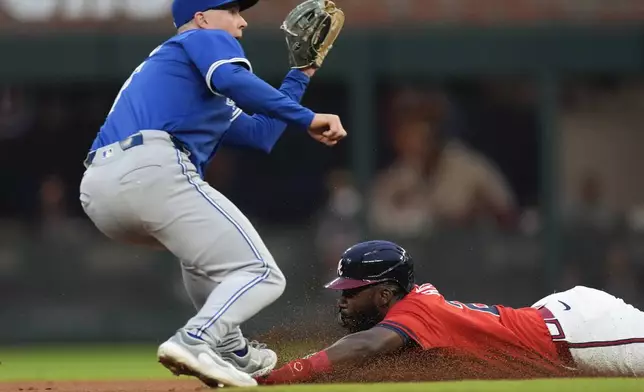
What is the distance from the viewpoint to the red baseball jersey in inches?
207

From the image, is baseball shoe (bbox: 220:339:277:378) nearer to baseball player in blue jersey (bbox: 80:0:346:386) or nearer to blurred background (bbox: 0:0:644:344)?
baseball player in blue jersey (bbox: 80:0:346:386)

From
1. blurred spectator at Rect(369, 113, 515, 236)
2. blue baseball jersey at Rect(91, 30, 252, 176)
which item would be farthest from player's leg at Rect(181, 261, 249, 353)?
blurred spectator at Rect(369, 113, 515, 236)

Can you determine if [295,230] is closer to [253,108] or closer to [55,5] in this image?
[55,5]

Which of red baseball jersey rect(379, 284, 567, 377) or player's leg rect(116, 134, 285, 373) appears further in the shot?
red baseball jersey rect(379, 284, 567, 377)

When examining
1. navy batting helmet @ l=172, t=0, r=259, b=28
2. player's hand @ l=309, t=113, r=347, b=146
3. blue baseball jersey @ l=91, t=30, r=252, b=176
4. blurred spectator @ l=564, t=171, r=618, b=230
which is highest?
navy batting helmet @ l=172, t=0, r=259, b=28

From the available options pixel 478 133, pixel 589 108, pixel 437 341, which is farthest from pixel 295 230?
pixel 437 341

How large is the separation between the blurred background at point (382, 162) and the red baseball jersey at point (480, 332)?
16.4 feet

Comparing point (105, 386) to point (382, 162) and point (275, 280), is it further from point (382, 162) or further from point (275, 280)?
point (382, 162)

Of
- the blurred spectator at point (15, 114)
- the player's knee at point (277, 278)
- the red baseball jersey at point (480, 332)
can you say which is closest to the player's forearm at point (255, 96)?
the player's knee at point (277, 278)

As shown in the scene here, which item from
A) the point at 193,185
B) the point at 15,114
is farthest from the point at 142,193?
the point at 15,114

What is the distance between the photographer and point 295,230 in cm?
1142

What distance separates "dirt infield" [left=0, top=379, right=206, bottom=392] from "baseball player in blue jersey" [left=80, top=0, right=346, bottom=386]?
56 centimetres

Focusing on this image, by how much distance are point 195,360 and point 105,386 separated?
1.60m

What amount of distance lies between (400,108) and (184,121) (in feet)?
25.0
